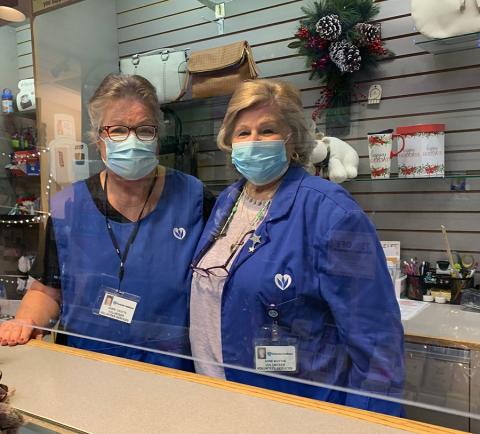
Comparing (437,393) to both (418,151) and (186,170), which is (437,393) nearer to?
(418,151)

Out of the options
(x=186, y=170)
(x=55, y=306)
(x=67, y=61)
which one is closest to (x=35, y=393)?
(x=55, y=306)

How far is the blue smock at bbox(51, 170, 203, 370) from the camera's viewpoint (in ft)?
4.40

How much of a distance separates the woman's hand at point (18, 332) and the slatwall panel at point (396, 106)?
71cm

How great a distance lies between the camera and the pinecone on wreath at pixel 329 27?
144cm

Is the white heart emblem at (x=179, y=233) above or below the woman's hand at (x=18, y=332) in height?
above

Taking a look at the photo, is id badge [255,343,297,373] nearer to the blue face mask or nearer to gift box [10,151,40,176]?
the blue face mask

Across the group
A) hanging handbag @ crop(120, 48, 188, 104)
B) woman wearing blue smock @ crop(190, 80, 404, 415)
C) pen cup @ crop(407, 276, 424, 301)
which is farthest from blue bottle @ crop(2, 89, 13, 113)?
pen cup @ crop(407, 276, 424, 301)

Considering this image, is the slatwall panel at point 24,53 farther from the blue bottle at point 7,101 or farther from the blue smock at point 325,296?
the blue smock at point 325,296

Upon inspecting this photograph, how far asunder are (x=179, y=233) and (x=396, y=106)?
777 mm

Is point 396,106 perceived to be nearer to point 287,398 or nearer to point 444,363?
point 444,363

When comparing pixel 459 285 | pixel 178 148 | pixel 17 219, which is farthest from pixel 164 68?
pixel 459 285

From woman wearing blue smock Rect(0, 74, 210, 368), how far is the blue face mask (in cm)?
25

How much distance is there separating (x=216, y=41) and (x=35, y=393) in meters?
1.19

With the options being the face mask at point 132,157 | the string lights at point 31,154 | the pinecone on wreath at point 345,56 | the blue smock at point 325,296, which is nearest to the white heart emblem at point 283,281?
the blue smock at point 325,296
